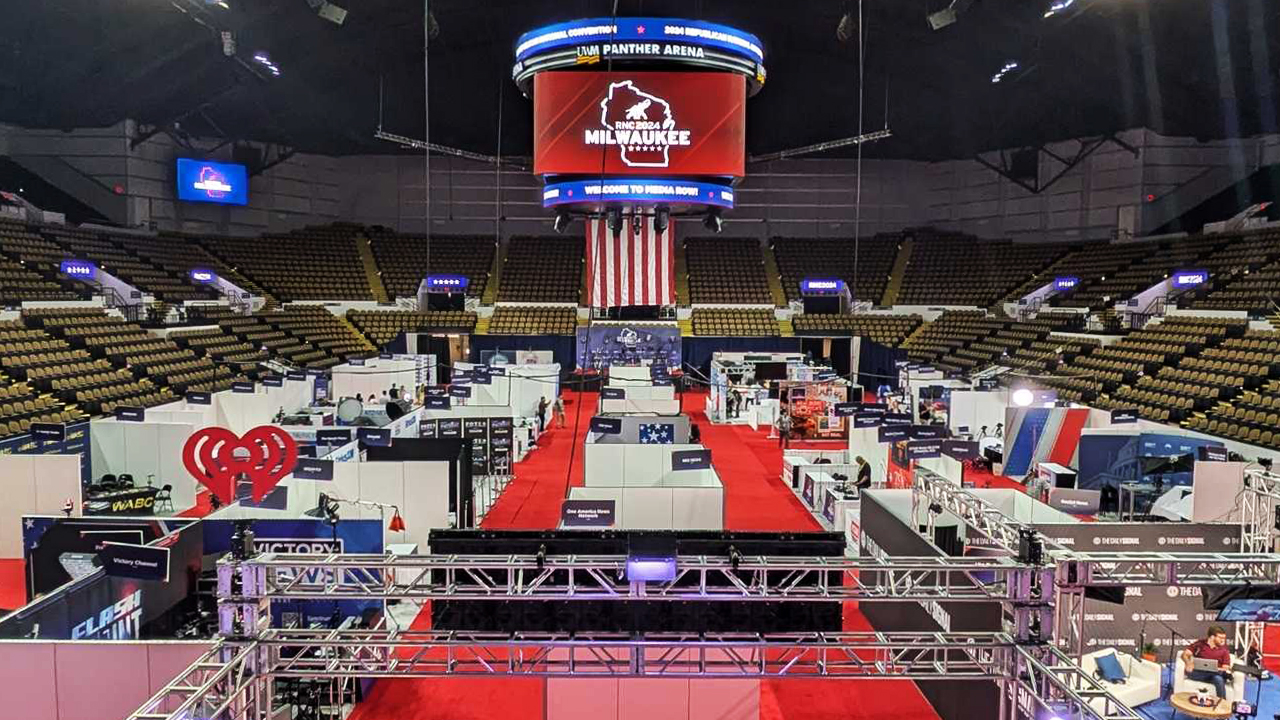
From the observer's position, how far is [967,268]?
3016 cm

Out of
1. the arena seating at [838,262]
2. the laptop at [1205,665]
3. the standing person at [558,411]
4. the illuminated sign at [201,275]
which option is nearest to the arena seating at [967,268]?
the arena seating at [838,262]

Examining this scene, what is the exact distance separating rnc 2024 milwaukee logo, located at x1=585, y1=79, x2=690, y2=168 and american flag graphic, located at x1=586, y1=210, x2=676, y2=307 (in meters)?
7.85

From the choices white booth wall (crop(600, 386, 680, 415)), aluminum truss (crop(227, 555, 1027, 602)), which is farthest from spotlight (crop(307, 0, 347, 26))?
aluminum truss (crop(227, 555, 1027, 602))

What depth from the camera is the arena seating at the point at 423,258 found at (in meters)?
30.5

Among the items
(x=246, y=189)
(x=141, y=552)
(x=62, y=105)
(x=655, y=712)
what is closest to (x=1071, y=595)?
(x=655, y=712)

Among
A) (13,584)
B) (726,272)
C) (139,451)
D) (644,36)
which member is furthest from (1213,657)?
(726,272)

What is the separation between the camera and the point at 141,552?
6.16m

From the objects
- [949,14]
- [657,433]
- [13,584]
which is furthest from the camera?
[949,14]

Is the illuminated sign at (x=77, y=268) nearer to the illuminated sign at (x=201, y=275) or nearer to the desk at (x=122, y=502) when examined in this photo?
the illuminated sign at (x=201, y=275)

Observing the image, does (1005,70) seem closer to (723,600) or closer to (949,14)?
(949,14)

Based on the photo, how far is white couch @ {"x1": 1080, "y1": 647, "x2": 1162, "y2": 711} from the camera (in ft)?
22.6

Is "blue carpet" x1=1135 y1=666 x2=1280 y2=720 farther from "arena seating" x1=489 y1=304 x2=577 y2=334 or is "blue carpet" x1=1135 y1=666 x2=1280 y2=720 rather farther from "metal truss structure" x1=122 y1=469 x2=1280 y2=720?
"arena seating" x1=489 y1=304 x2=577 y2=334

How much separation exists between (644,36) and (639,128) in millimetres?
2214

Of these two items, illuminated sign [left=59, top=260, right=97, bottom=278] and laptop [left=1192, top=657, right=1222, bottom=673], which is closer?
laptop [left=1192, top=657, right=1222, bottom=673]
